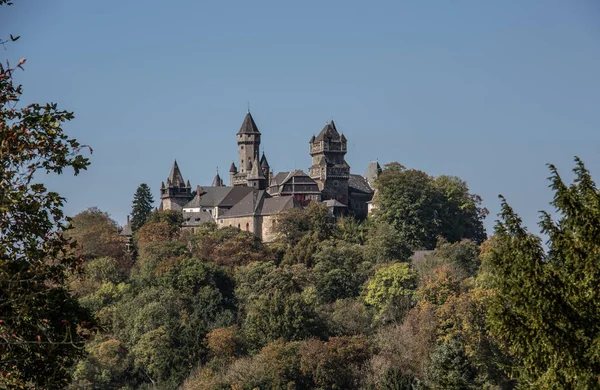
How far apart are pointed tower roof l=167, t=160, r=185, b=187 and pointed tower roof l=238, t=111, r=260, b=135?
1005cm

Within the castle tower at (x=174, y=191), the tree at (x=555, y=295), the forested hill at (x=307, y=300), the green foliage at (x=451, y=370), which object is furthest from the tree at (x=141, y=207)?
the tree at (x=555, y=295)

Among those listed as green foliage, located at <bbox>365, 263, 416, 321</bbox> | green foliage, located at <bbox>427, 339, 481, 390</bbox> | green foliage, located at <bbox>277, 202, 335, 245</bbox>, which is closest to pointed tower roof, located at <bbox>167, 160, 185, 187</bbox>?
green foliage, located at <bbox>277, 202, 335, 245</bbox>

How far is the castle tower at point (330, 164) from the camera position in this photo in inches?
4085

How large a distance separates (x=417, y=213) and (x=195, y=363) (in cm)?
2749

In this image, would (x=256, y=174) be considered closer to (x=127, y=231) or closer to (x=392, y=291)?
(x=127, y=231)

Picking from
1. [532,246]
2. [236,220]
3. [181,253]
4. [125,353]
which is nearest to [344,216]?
[236,220]

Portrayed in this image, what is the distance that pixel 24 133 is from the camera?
17.3m

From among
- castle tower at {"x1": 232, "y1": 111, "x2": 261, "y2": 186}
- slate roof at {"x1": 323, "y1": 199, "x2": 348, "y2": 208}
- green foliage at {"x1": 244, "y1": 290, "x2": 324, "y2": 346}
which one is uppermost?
castle tower at {"x1": 232, "y1": 111, "x2": 261, "y2": 186}

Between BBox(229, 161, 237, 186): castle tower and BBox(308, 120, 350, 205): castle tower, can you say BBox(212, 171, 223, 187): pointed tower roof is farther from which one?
BBox(308, 120, 350, 205): castle tower

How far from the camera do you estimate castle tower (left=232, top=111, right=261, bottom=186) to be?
12281 centimetres

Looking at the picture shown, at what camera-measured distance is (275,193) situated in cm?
10481

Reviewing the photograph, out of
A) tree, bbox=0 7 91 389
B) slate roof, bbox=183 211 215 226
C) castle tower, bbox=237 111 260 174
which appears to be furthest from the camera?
castle tower, bbox=237 111 260 174

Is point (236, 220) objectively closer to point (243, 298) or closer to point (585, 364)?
point (243, 298)

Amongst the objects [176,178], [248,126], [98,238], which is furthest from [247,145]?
[98,238]
